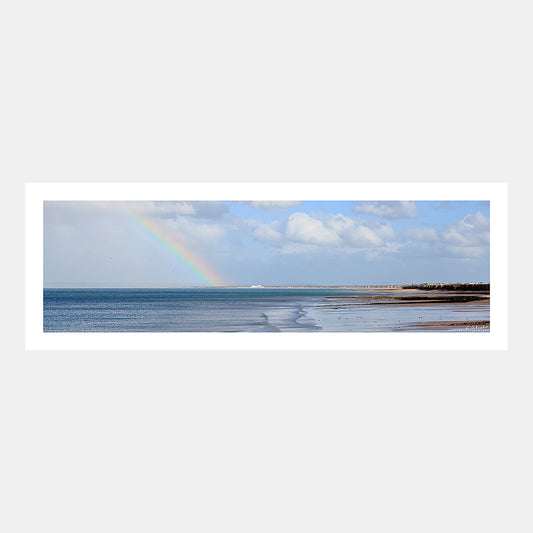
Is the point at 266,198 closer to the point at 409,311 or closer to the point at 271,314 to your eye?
the point at 409,311

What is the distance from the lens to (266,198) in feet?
27.5

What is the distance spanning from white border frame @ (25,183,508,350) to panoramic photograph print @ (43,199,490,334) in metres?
0.53

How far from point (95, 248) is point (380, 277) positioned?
16.2 feet

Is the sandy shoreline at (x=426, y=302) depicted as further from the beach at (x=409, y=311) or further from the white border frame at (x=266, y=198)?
the white border frame at (x=266, y=198)

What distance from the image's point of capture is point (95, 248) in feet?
36.2

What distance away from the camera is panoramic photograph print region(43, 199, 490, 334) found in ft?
32.4

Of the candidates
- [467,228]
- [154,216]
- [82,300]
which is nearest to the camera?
[467,228]

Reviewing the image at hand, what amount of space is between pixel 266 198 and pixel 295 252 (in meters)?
3.19

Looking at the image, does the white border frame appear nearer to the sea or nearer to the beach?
the beach

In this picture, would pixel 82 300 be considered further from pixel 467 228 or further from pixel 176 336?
pixel 467 228

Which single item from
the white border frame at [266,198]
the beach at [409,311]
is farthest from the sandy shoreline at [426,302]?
the white border frame at [266,198]

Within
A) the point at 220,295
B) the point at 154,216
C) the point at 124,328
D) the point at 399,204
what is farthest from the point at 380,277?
the point at 220,295

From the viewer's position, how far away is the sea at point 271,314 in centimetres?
1039

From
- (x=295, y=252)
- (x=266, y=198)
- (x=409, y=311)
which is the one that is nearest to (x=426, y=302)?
(x=409, y=311)
